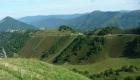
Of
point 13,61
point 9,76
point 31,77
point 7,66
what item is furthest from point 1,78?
point 13,61

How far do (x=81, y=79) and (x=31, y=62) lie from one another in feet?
16.2

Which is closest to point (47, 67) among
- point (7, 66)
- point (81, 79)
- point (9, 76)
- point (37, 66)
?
point (37, 66)

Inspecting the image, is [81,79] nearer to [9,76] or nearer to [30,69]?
[30,69]

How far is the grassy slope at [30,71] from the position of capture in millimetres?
27834

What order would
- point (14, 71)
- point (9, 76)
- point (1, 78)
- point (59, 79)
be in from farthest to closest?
point (59, 79), point (14, 71), point (9, 76), point (1, 78)

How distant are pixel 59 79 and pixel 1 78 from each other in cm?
716

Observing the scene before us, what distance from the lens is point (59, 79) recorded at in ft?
102

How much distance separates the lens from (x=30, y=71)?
100ft

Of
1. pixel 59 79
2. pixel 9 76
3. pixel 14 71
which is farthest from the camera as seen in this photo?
pixel 59 79

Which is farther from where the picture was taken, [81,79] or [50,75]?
[81,79]

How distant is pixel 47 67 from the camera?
116 ft

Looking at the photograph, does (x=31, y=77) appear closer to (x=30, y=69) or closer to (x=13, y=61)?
(x=30, y=69)

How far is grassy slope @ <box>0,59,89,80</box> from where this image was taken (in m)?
27.8

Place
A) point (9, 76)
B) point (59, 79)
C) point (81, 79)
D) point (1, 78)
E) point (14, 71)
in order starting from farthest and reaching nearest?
point (81, 79), point (59, 79), point (14, 71), point (9, 76), point (1, 78)
